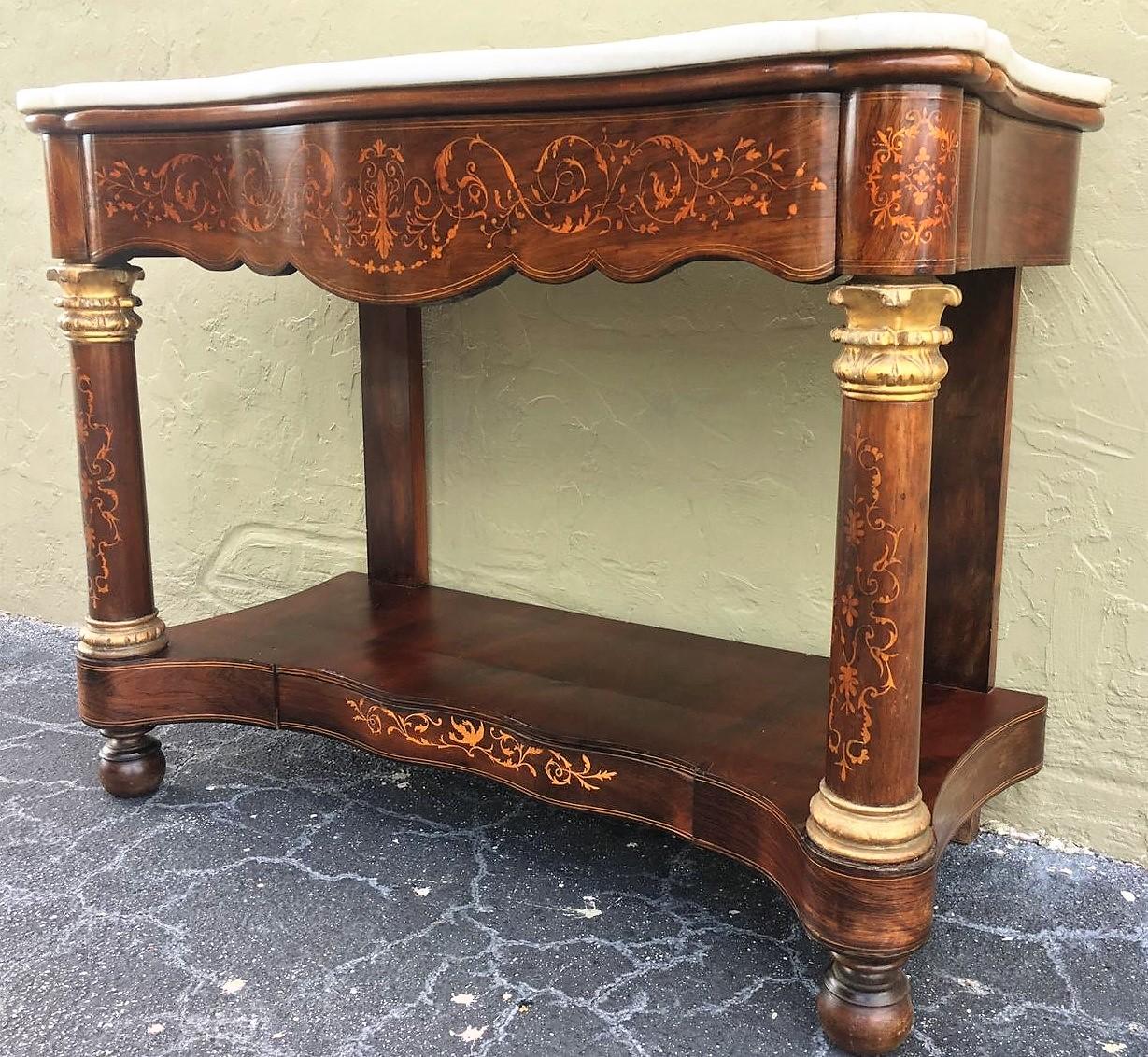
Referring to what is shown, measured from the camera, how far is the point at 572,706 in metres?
1.61

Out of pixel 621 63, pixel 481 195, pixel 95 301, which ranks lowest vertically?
pixel 95 301

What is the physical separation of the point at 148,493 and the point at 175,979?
4.50 feet

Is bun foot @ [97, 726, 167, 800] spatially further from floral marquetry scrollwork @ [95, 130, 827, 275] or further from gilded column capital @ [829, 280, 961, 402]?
gilded column capital @ [829, 280, 961, 402]

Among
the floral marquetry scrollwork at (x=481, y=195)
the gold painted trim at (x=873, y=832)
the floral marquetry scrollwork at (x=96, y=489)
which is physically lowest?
the gold painted trim at (x=873, y=832)

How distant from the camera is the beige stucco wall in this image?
161 cm

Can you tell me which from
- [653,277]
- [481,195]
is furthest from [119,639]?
[653,277]

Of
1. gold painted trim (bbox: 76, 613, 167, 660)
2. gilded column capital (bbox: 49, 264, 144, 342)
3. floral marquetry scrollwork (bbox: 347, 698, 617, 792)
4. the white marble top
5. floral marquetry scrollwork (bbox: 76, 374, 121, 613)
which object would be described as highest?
the white marble top

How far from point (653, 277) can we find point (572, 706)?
0.62 meters

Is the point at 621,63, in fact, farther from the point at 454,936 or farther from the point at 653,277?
the point at 454,936

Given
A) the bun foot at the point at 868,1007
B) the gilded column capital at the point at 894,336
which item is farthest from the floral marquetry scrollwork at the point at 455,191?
the bun foot at the point at 868,1007

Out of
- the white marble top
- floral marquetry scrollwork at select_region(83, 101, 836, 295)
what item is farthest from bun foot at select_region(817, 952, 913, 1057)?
the white marble top

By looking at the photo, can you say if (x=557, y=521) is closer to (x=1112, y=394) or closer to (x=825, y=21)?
(x=1112, y=394)

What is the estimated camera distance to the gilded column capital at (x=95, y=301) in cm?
172

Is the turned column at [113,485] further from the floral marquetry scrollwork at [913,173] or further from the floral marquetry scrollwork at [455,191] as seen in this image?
the floral marquetry scrollwork at [913,173]
